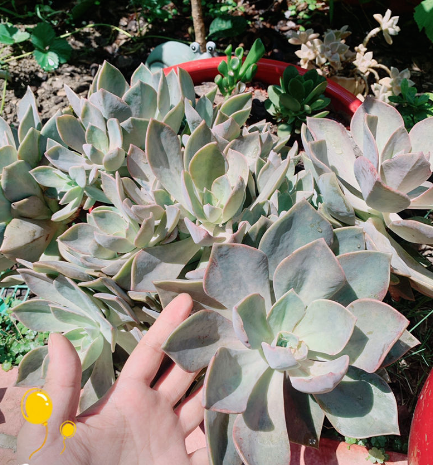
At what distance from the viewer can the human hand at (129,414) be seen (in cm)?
72

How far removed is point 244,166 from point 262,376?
43 cm

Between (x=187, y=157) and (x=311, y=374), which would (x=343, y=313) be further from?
(x=187, y=157)

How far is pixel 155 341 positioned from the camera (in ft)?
2.71

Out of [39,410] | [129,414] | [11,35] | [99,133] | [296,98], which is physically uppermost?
[11,35]

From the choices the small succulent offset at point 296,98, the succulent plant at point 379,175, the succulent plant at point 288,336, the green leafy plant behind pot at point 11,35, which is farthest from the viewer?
the green leafy plant behind pot at point 11,35

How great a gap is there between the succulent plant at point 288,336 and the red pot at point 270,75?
0.87 meters

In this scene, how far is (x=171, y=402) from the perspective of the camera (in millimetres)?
919

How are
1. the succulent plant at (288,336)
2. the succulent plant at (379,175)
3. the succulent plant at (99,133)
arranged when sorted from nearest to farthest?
the succulent plant at (288,336) → the succulent plant at (379,175) → the succulent plant at (99,133)

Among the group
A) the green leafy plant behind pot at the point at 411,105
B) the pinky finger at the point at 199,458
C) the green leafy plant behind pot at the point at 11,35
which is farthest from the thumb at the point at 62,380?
the green leafy plant behind pot at the point at 11,35

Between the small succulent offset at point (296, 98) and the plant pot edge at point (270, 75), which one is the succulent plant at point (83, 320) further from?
the small succulent offset at point (296, 98)

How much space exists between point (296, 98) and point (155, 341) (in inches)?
38.1

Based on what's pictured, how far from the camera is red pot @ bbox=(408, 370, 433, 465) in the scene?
0.84 meters

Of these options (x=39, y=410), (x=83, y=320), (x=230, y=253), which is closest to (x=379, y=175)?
(x=230, y=253)

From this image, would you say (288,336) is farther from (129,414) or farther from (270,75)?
(270,75)
